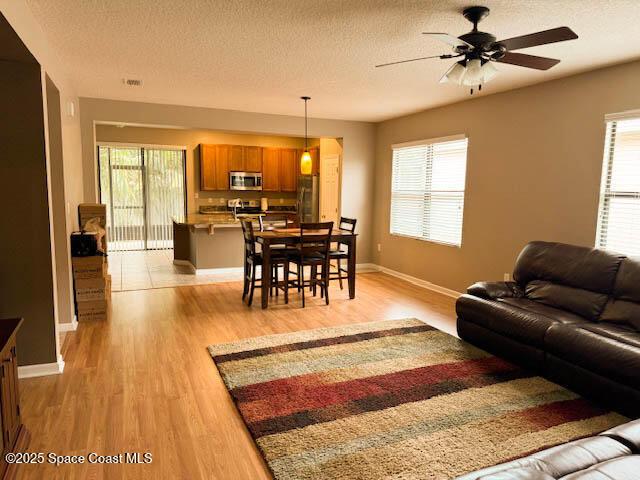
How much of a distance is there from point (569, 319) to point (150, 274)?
5800mm

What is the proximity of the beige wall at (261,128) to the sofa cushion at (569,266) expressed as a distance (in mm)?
3664

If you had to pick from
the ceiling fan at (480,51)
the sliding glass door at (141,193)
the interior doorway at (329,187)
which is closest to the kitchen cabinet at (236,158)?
the sliding glass door at (141,193)

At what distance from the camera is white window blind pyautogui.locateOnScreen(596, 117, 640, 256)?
3656mm

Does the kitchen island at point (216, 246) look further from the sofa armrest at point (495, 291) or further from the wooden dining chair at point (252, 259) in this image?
the sofa armrest at point (495, 291)

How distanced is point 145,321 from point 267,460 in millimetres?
2756

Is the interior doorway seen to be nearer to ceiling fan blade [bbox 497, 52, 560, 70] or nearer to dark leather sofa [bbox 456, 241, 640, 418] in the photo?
dark leather sofa [bbox 456, 241, 640, 418]

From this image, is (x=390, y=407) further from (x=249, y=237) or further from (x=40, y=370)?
(x=249, y=237)

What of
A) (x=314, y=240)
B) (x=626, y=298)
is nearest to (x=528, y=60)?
(x=626, y=298)

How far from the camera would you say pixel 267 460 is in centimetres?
224

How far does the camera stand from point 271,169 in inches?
371

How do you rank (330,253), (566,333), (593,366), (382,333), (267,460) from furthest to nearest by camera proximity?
(330,253) < (382,333) < (566,333) < (593,366) < (267,460)

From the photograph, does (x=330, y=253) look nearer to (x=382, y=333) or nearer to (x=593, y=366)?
(x=382, y=333)

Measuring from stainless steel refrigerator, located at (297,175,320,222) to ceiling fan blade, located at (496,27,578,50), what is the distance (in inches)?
243

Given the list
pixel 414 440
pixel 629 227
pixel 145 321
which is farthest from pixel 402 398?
pixel 145 321
